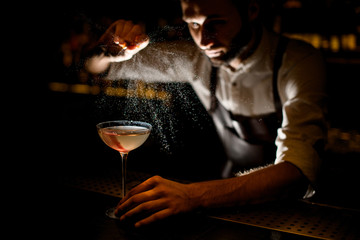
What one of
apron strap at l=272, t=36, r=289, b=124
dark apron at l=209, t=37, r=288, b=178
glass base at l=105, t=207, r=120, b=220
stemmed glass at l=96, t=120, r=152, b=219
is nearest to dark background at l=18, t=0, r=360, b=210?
dark apron at l=209, t=37, r=288, b=178

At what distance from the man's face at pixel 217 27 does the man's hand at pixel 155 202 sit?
1022 mm

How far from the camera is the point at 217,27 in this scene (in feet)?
6.77

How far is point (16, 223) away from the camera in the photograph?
125 centimetres

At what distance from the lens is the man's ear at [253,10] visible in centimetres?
221

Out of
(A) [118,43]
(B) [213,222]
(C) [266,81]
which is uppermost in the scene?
(A) [118,43]

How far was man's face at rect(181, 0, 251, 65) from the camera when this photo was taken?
6.49 feet

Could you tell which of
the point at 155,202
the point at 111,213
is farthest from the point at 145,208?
the point at 111,213

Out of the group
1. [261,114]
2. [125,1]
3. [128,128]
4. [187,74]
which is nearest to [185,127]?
[187,74]

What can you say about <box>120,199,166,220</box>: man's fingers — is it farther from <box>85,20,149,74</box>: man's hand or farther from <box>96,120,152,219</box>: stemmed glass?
<box>85,20,149,74</box>: man's hand

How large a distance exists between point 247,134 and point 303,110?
72cm

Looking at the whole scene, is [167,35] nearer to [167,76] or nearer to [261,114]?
[167,76]

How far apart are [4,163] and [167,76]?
124 cm

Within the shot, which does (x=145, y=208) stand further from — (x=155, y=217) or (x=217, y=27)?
(x=217, y=27)

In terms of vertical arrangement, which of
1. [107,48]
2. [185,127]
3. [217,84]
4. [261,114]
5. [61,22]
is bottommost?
[185,127]
